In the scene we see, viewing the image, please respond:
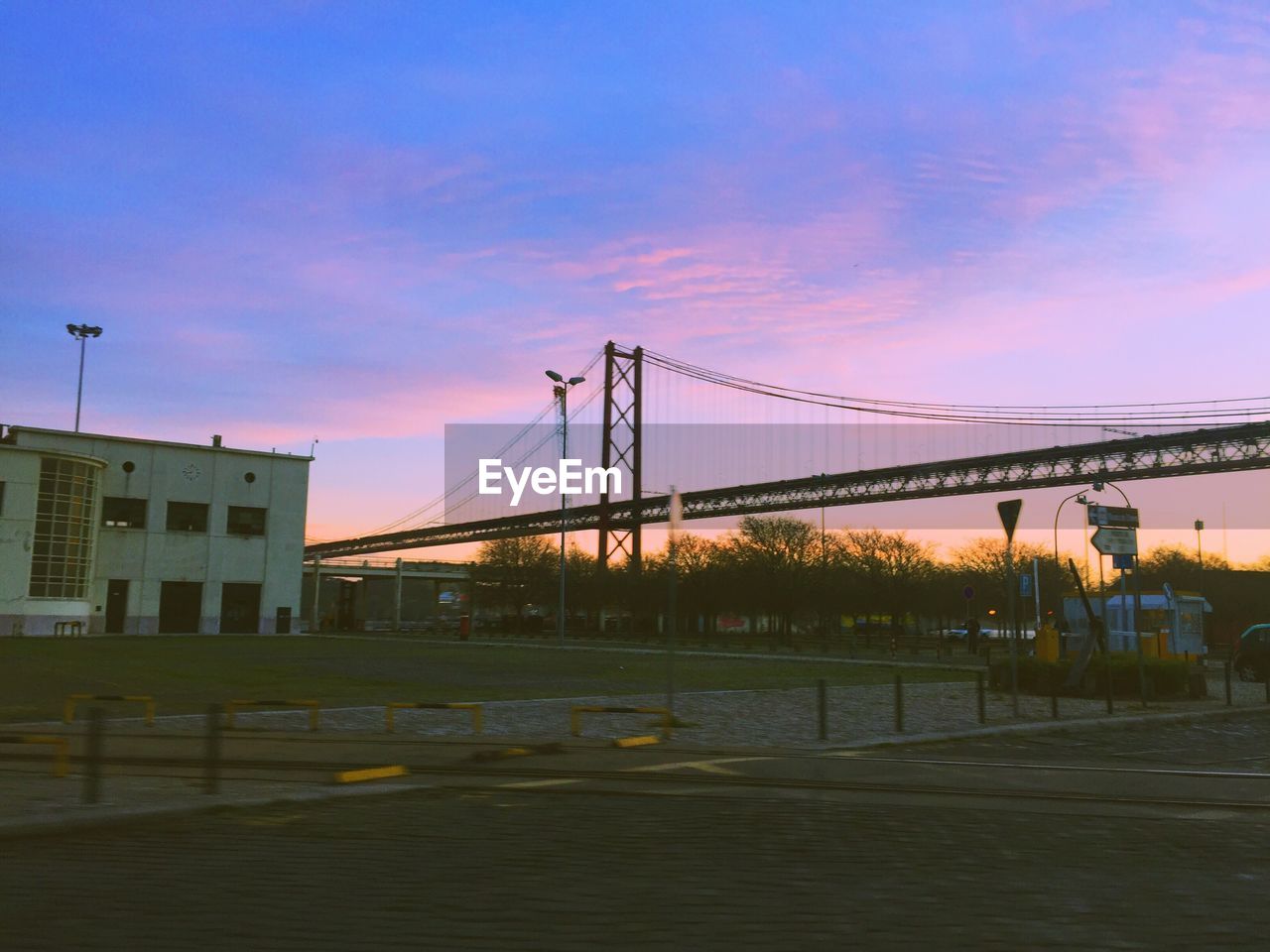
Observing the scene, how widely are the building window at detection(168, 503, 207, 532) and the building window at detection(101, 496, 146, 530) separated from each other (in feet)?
5.15

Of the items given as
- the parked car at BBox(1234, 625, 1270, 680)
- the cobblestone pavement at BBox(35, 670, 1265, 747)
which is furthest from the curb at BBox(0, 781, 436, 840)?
the parked car at BBox(1234, 625, 1270, 680)

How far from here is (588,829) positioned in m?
7.73

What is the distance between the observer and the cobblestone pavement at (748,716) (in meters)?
15.1

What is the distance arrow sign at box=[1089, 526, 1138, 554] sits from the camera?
21.8m

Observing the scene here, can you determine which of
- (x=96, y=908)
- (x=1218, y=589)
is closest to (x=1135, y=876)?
(x=96, y=908)

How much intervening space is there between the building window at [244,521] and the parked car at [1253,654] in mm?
53100

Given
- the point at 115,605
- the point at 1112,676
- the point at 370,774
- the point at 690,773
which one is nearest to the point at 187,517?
the point at 115,605

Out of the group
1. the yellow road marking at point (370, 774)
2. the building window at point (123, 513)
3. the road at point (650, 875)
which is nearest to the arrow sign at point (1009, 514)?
the road at point (650, 875)

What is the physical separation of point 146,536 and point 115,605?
13.4 ft

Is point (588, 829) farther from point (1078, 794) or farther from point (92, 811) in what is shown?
point (1078, 794)

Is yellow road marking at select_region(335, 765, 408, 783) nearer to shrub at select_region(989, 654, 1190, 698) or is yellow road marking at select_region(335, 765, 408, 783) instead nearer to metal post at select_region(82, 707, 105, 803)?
metal post at select_region(82, 707, 105, 803)

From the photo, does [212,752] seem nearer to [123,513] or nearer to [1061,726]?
[1061,726]

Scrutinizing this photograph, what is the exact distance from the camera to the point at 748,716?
17797 mm

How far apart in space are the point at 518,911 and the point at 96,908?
199cm
